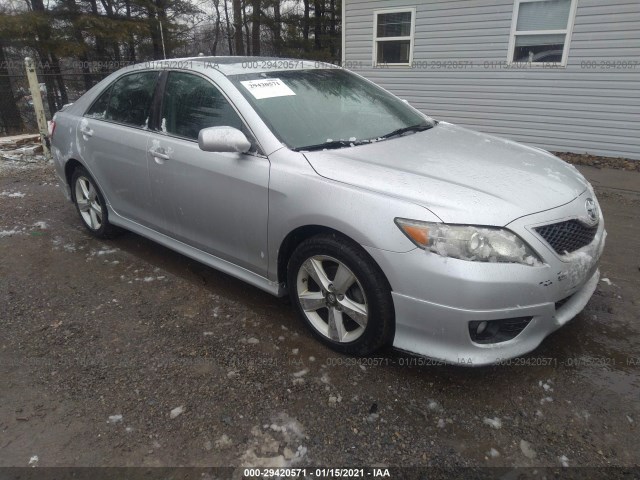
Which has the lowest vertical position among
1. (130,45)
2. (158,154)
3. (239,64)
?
(158,154)

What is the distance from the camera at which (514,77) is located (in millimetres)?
8609

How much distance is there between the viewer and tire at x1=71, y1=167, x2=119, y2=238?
4262 millimetres

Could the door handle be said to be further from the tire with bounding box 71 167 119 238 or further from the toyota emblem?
the toyota emblem

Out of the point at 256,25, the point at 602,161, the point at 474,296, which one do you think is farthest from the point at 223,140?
the point at 256,25

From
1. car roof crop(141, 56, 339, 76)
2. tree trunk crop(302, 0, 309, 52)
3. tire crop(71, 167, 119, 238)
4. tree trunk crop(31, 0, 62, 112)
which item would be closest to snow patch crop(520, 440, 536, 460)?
car roof crop(141, 56, 339, 76)

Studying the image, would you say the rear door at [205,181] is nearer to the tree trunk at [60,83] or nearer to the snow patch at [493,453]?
the snow patch at [493,453]

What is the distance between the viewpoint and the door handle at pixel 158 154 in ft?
10.9

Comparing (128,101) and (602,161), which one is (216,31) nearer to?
(602,161)

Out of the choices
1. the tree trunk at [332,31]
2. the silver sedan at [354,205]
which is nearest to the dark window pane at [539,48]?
the silver sedan at [354,205]

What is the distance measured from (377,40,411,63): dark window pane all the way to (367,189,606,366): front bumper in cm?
834

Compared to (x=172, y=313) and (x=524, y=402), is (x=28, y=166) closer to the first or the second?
(x=172, y=313)

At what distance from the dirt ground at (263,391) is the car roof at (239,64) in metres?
1.60

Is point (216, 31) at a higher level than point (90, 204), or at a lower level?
higher

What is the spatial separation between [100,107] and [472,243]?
11.6 feet
